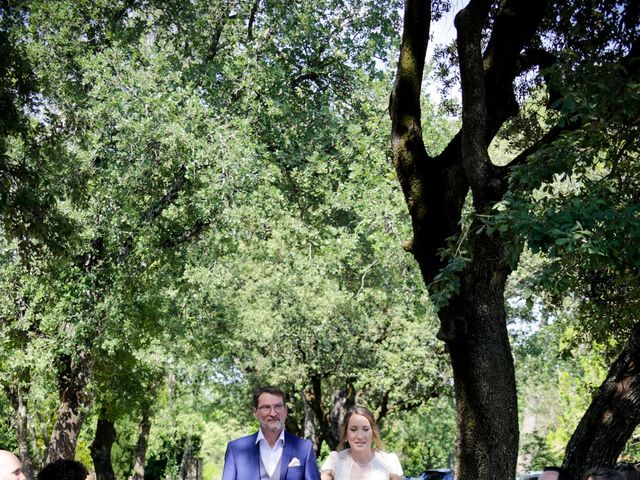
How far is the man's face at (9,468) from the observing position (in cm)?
511

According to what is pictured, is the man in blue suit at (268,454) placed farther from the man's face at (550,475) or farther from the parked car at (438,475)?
the parked car at (438,475)

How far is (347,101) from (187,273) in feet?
16.4

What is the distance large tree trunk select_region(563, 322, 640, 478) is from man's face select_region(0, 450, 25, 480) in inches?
255

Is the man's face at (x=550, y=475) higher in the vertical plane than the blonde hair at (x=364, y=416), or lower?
lower

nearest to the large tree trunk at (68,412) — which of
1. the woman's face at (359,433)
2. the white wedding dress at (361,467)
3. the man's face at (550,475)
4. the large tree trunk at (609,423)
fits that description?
the large tree trunk at (609,423)

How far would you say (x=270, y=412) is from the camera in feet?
19.4

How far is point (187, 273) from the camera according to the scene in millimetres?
18547

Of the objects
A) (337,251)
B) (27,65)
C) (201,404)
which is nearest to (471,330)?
(27,65)

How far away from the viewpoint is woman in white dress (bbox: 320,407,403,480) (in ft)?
20.9

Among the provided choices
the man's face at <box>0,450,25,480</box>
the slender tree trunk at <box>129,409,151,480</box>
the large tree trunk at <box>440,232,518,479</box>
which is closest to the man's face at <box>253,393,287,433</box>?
the man's face at <box>0,450,25,480</box>

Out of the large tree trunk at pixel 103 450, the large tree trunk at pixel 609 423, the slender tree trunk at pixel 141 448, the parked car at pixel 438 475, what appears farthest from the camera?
the slender tree trunk at pixel 141 448

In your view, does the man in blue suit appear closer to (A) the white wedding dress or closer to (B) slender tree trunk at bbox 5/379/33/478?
(A) the white wedding dress

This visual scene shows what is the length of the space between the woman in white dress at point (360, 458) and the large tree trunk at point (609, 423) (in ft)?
13.2

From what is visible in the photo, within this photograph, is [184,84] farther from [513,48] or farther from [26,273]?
[513,48]
